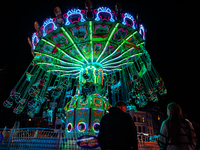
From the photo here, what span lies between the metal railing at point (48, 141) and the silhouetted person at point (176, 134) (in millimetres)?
4407

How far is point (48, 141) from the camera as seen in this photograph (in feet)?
23.5

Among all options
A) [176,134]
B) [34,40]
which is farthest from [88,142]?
[34,40]

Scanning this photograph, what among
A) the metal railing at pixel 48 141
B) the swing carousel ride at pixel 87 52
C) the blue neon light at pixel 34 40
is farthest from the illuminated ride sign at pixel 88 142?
the blue neon light at pixel 34 40

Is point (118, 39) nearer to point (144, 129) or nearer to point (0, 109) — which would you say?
point (0, 109)

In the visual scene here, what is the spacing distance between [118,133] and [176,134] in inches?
41.6

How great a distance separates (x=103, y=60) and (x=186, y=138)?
40.7 ft

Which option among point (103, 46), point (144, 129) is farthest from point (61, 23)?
point (144, 129)

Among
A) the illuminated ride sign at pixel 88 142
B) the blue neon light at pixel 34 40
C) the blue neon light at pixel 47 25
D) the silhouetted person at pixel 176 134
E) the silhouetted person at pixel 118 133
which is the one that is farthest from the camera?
the blue neon light at pixel 34 40

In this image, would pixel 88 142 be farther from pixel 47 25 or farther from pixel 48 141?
pixel 47 25

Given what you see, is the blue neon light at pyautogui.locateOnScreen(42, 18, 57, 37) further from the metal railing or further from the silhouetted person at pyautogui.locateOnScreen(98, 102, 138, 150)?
the silhouetted person at pyautogui.locateOnScreen(98, 102, 138, 150)

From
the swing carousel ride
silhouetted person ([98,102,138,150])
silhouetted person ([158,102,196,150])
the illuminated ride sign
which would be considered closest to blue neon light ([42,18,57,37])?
the swing carousel ride

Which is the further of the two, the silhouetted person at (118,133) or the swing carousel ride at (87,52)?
the swing carousel ride at (87,52)

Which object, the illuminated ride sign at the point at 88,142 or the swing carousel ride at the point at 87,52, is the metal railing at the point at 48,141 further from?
the swing carousel ride at the point at 87,52

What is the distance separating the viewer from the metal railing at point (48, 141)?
657 cm
